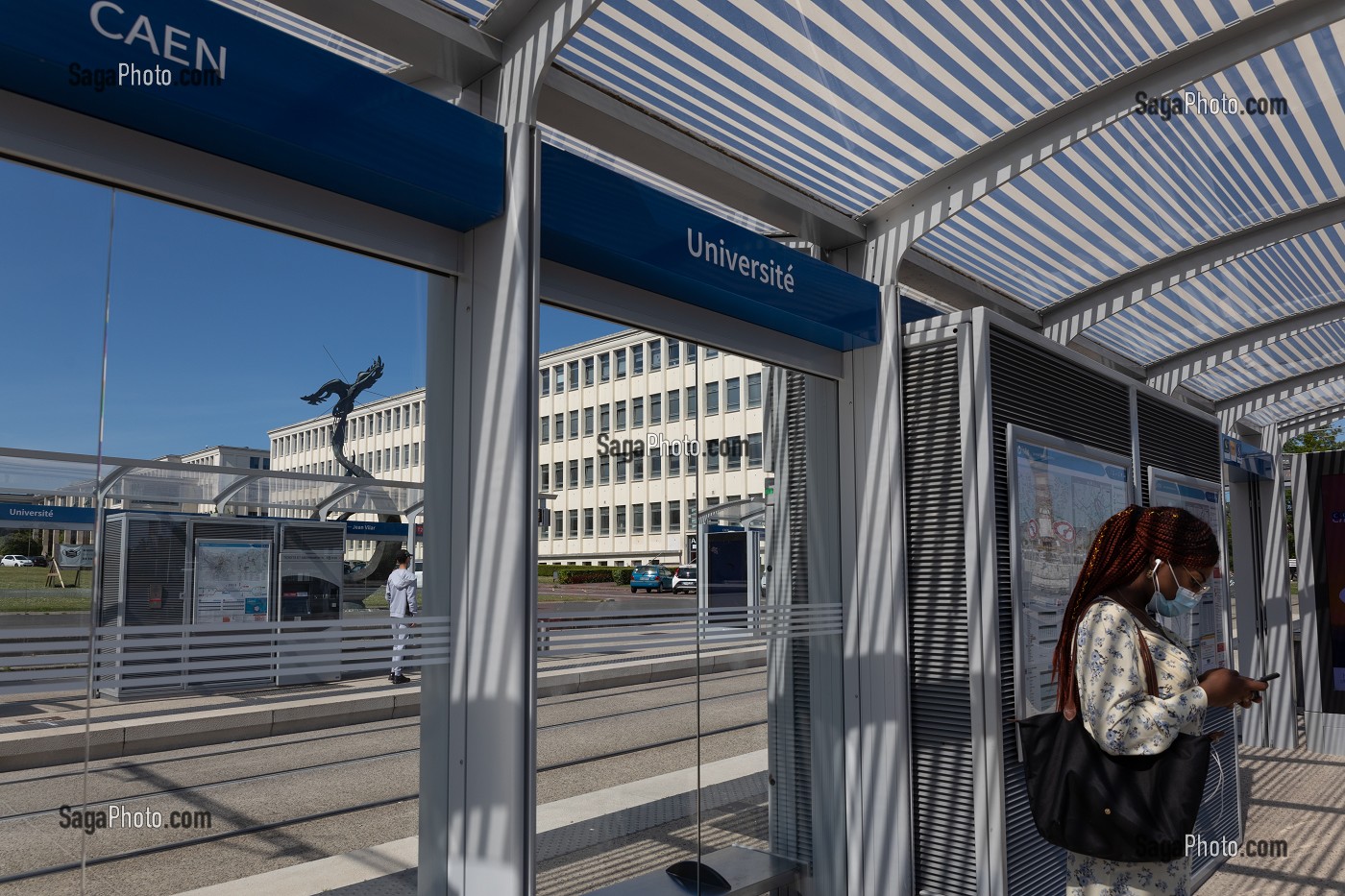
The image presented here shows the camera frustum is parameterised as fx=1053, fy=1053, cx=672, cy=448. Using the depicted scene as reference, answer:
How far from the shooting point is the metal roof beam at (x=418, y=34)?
12.0 feet

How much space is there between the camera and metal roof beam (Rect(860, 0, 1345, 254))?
4953 mm

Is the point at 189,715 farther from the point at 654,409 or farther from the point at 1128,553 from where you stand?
the point at 1128,553

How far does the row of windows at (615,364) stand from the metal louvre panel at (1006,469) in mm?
1744

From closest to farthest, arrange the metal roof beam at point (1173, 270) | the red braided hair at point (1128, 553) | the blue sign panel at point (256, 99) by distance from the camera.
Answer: the blue sign panel at point (256, 99) < the red braided hair at point (1128, 553) < the metal roof beam at point (1173, 270)

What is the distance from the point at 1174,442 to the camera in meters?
8.35

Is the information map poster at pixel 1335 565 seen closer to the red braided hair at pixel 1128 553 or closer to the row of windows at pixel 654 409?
the row of windows at pixel 654 409

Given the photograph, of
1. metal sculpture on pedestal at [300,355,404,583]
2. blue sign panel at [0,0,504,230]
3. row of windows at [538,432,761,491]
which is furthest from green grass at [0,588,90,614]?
row of windows at [538,432,761,491]

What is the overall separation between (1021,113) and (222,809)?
4933mm

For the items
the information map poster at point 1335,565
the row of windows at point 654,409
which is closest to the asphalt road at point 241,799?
the row of windows at point 654,409

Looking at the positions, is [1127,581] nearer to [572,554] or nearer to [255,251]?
[572,554]

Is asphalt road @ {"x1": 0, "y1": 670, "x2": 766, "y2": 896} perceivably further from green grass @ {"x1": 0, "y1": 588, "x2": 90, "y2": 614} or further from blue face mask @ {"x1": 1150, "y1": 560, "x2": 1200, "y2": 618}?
blue face mask @ {"x1": 1150, "y1": 560, "x2": 1200, "y2": 618}

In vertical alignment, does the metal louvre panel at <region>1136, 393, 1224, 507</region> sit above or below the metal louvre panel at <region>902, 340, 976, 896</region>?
above

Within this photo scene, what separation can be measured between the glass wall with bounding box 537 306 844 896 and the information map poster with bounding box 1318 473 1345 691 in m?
7.83
